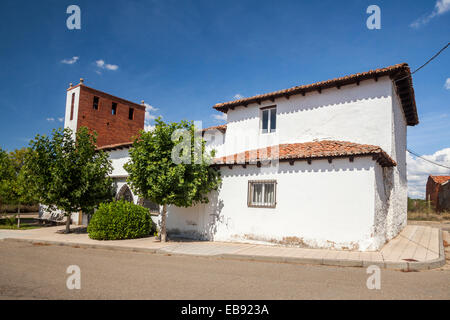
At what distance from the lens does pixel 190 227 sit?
1331 centimetres

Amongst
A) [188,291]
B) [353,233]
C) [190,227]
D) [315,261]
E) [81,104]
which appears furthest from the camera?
[81,104]

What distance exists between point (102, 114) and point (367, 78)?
59.8 feet

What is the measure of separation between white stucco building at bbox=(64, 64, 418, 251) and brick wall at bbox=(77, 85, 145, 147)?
38.5 feet

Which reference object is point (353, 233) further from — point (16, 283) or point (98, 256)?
point (16, 283)

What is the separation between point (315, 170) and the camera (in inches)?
411

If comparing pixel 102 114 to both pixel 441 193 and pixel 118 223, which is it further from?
pixel 441 193

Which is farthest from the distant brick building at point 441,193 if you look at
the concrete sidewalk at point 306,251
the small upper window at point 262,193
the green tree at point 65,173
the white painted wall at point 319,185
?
the green tree at point 65,173

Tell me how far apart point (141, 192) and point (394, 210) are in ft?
34.0

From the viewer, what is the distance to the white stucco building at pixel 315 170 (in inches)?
381

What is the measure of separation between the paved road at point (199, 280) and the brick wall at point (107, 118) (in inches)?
558

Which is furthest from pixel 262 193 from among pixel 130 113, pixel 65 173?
pixel 130 113

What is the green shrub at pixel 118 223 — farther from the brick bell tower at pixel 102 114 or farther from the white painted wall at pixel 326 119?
the brick bell tower at pixel 102 114

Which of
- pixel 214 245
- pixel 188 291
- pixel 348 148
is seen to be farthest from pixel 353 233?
pixel 188 291

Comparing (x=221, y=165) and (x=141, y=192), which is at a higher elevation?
(x=221, y=165)
